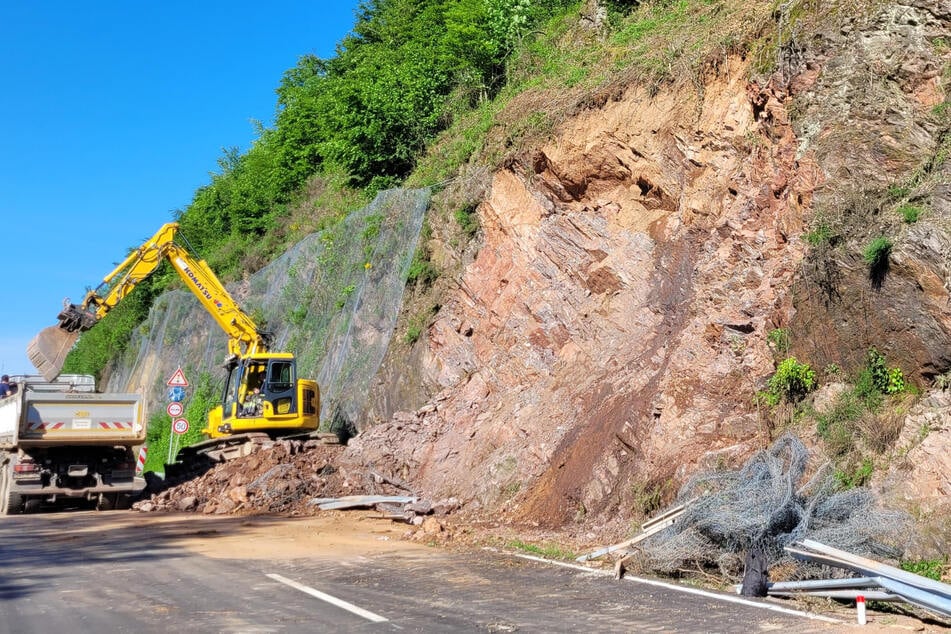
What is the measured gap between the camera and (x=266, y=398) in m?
19.9

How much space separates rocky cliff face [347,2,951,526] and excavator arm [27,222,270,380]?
16.3 feet

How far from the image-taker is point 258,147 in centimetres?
4669

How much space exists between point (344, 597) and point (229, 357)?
543 inches

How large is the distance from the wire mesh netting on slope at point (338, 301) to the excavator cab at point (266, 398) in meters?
2.23

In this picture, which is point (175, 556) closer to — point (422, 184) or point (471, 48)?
point (422, 184)

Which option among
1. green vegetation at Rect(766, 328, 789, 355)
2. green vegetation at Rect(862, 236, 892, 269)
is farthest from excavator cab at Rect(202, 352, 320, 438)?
green vegetation at Rect(862, 236, 892, 269)

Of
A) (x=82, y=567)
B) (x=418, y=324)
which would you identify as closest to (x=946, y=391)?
(x=82, y=567)

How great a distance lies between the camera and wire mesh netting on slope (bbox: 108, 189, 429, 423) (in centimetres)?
2262

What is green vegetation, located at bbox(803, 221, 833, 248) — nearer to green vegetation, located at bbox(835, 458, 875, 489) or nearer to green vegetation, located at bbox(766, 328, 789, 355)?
green vegetation, located at bbox(766, 328, 789, 355)

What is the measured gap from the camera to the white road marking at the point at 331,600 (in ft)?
22.5

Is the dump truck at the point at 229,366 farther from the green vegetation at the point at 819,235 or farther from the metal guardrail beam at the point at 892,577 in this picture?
the metal guardrail beam at the point at 892,577

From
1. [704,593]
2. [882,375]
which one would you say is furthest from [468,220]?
[704,593]

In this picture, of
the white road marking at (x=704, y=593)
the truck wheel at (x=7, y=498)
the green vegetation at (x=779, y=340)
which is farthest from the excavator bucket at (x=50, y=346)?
the green vegetation at (x=779, y=340)

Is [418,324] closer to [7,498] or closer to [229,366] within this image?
[229,366]
